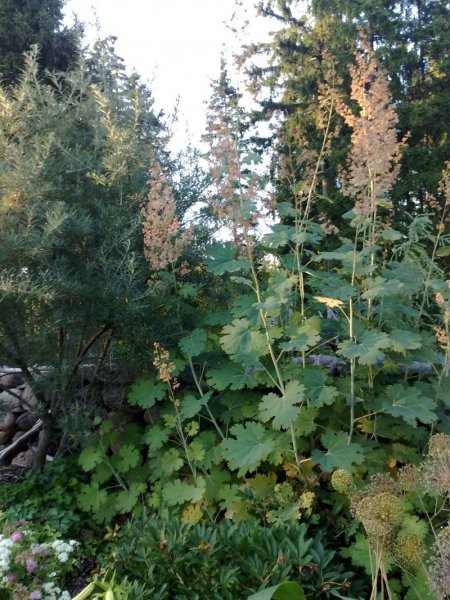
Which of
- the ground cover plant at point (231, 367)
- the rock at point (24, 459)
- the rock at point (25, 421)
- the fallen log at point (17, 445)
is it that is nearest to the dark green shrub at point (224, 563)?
the ground cover plant at point (231, 367)

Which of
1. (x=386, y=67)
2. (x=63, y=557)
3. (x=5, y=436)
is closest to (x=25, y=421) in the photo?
(x=5, y=436)

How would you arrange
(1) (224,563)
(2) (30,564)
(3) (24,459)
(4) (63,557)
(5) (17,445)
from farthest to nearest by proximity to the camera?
(5) (17,445) → (3) (24,459) → (4) (63,557) → (2) (30,564) → (1) (224,563)

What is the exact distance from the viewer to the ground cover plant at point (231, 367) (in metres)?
2.54

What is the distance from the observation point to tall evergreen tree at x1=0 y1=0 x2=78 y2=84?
28.0ft

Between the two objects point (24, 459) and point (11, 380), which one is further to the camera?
point (11, 380)

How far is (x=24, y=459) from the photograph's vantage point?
461 cm

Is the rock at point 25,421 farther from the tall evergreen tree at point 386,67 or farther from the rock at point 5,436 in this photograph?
the tall evergreen tree at point 386,67

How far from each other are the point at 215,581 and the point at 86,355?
2.18m

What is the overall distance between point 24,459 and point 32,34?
6793mm

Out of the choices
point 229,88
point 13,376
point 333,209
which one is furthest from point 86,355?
point 333,209

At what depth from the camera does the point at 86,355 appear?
409 centimetres

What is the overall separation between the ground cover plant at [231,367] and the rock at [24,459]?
1.36 ft

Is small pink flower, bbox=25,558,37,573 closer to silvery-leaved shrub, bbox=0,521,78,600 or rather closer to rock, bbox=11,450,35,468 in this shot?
silvery-leaved shrub, bbox=0,521,78,600

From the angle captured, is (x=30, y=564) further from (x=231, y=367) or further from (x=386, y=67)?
(x=386, y=67)
